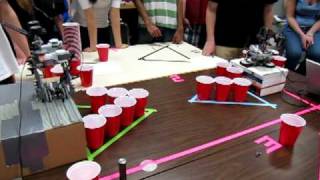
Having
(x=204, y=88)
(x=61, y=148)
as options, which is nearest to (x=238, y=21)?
(x=204, y=88)

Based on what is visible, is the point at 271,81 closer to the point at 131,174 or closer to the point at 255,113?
the point at 255,113

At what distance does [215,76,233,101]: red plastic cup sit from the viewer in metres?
1.42

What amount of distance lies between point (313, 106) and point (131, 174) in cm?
97

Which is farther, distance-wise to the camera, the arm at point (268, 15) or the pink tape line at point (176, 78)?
the arm at point (268, 15)

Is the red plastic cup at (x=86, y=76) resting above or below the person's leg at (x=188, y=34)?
below

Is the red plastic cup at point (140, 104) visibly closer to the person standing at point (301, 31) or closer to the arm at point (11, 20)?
the arm at point (11, 20)

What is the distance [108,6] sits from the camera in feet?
7.66

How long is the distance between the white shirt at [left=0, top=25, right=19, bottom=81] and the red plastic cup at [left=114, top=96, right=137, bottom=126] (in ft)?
1.98

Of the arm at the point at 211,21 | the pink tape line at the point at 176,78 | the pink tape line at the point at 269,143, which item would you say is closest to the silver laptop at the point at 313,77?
the pink tape line at the point at 269,143

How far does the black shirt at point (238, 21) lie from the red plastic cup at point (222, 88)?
3.28 ft

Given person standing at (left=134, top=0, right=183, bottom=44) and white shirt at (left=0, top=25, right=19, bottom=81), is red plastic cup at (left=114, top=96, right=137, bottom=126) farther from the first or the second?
person standing at (left=134, top=0, right=183, bottom=44)

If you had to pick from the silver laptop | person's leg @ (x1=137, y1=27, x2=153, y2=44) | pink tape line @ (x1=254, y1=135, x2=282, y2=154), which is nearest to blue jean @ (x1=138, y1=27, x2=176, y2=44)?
person's leg @ (x1=137, y1=27, x2=153, y2=44)

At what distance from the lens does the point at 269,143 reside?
1137 mm

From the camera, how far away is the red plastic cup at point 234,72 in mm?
1546
